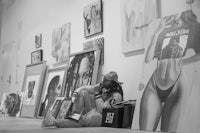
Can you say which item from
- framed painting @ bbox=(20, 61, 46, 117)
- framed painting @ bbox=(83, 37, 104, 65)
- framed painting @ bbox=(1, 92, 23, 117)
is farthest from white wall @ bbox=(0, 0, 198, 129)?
framed painting @ bbox=(1, 92, 23, 117)

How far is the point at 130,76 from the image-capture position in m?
2.10

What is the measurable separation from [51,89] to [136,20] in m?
1.25

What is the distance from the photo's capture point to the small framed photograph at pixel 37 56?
3.30 meters

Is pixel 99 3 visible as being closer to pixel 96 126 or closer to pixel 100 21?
pixel 100 21

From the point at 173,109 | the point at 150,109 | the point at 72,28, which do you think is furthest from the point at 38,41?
the point at 173,109

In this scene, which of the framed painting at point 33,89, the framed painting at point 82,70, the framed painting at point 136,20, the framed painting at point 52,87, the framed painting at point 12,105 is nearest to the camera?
the framed painting at point 136,20

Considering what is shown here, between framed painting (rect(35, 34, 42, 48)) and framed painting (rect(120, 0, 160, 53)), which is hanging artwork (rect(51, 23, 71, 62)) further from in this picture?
framed painting (rect(120, 0, 160, 53))

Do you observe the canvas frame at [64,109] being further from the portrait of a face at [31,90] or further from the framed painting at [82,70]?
the portrait of a face at [31,90]

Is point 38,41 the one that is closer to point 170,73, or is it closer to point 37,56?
point 37,56

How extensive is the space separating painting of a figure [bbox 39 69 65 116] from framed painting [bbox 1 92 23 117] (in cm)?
45

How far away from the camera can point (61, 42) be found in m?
2.96

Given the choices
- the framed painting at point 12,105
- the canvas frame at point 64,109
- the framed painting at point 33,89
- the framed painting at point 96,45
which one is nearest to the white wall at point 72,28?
the framed painting at point 96,45

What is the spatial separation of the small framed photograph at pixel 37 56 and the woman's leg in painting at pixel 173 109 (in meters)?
2.12

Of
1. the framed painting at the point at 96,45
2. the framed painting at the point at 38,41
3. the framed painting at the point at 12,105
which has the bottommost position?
the framed painting at the point at 12,105
